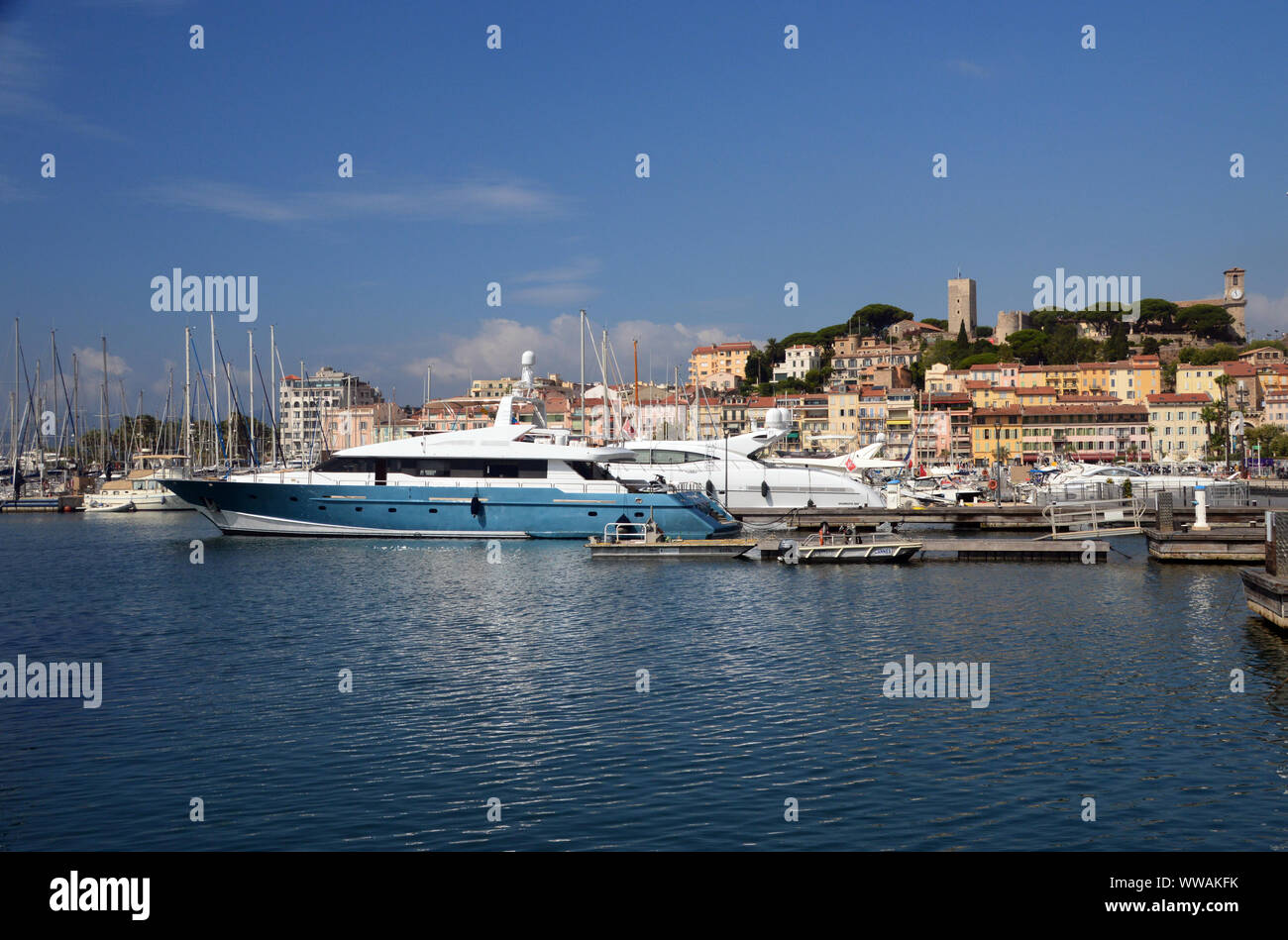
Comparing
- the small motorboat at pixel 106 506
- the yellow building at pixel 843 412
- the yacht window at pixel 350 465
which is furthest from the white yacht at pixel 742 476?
the yellow building at pixel 843 412

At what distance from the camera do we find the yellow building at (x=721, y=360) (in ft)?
564

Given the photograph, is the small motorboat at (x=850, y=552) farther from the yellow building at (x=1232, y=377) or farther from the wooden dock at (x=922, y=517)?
the yellow building at (x=1232, y=377)

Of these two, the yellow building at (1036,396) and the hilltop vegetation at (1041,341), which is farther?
the hilltop vegetation at (1041,341)

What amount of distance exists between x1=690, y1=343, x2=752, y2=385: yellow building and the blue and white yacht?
129 meters

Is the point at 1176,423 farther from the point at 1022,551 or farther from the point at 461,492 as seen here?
the point at 461,492

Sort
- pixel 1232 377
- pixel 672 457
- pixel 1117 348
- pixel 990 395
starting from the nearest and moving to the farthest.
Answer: pixel 672 457
pixel 1232 377
pixel 990 395
pixel 1117 348

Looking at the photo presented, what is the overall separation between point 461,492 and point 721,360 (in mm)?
134176

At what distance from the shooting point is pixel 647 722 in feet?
49.9

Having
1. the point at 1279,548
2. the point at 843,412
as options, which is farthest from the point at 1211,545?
the point at 843,412

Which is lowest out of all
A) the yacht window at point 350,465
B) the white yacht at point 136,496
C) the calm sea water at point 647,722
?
the calm sea water at point 647,722

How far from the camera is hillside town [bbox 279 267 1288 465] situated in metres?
113

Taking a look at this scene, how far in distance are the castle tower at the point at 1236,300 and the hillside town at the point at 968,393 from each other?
25 cm

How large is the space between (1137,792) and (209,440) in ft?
318

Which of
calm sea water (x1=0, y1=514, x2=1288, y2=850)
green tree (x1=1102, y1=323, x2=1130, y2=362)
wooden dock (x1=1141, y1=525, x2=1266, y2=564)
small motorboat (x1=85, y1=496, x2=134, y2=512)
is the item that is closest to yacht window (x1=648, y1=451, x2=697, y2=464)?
wooden dock (x1=1141, y1=525, x2=1266, y2=564)
